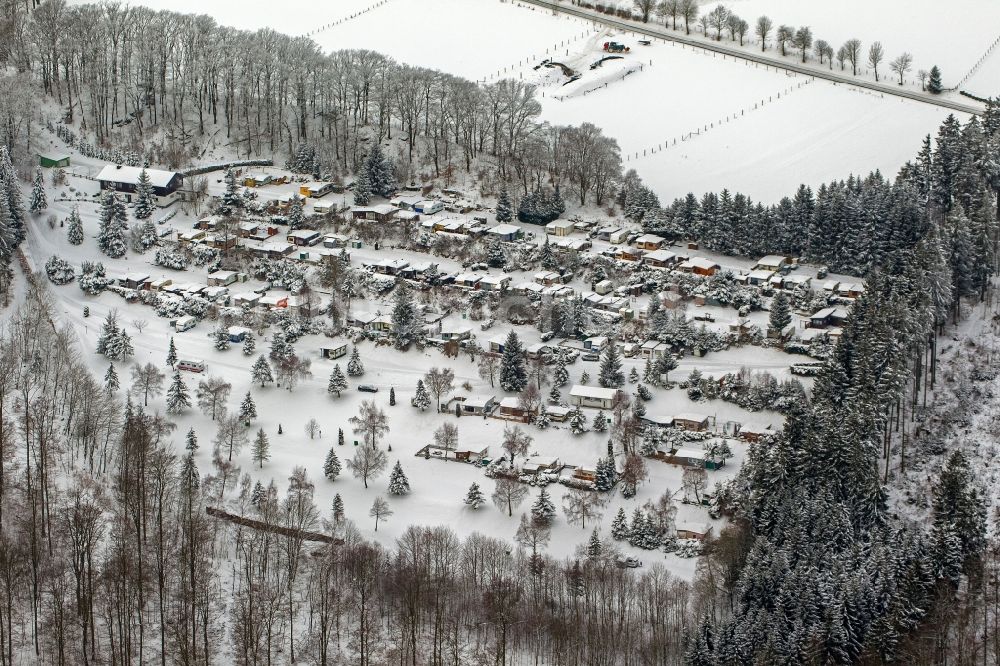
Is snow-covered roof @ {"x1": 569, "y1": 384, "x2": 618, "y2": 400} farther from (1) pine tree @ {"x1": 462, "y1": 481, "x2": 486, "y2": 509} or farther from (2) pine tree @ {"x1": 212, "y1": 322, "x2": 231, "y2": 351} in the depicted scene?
(2) pine tree @ {"x1": 212, "y1": 322, "x2": 231, "y2": 351}

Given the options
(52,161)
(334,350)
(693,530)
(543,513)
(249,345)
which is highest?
(52,161)

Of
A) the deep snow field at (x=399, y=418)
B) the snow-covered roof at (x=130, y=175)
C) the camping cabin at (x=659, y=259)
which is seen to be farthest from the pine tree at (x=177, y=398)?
the camping cabin at (x=659, y=259)

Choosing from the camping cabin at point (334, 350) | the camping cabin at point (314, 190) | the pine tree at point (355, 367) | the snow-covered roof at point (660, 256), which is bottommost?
the pine tree at point (355, 367)

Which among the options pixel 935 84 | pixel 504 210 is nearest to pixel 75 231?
pixel 504 210

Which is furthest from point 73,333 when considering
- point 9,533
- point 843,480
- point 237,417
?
point 843,480

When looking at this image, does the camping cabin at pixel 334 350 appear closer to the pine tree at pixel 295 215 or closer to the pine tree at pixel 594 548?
the pine tree at pixel 295 215

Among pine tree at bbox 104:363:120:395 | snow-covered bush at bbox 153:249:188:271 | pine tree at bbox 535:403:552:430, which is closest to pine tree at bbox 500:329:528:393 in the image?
pine tree at bbox 535:403:552:430

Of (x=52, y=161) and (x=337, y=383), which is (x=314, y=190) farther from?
(x=337, y=383)
